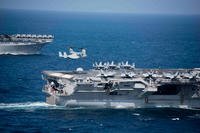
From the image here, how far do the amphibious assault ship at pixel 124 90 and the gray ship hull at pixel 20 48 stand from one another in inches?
2017

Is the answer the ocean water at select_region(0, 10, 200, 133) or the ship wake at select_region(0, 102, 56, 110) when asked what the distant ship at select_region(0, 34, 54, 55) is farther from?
the ship wake at select_region(0, 102, 56, 110)

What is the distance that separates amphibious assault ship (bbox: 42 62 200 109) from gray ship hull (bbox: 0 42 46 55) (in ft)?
168

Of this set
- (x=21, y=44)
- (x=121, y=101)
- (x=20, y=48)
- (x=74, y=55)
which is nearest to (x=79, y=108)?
(x=121, y=101)

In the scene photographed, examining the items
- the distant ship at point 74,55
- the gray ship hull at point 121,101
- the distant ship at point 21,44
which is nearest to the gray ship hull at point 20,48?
the distant ship at point 21,44

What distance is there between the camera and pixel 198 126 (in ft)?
214

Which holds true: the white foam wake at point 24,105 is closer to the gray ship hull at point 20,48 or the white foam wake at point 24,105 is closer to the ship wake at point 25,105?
the ship wake at point 25,105

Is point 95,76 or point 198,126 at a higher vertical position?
point 95,76

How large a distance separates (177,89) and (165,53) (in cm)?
5508

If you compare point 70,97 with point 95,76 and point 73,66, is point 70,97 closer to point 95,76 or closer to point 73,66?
point 95,76

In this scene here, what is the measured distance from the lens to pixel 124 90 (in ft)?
235

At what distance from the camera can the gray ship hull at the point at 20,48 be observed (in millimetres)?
124812

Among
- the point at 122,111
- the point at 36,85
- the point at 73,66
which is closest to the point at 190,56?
the point at 73,66

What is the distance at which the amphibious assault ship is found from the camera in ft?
234

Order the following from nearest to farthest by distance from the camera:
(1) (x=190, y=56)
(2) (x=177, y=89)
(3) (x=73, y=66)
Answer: (2) (x=177, y=89) → (3) (x=73, y=66) → (1) (x=190, y=56)
